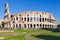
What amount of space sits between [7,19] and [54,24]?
3438cm

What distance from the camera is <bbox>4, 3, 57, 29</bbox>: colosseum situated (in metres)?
130

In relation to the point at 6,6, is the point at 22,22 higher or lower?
lower

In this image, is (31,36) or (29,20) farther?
(29,20)

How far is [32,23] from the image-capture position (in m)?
134

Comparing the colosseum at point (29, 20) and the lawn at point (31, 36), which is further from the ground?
the colosseum at point (29, 20)

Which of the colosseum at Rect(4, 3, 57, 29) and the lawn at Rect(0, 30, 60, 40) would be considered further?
the colosseum at Rect(4, 3, 57, 29)

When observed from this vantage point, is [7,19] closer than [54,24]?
Yes

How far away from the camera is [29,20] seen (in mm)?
135375

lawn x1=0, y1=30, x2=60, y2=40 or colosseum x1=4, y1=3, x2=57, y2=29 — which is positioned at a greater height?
colosseum x1=4, y1=3, x2=57, y2=29

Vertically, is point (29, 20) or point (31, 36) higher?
point (29, 20)

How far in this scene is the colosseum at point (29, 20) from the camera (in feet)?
428

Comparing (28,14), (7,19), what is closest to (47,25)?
(28,14)

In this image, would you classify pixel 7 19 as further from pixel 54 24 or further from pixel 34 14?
pixel 54 24

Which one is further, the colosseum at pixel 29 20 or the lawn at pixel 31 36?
the colosseum at pixel 29 20
